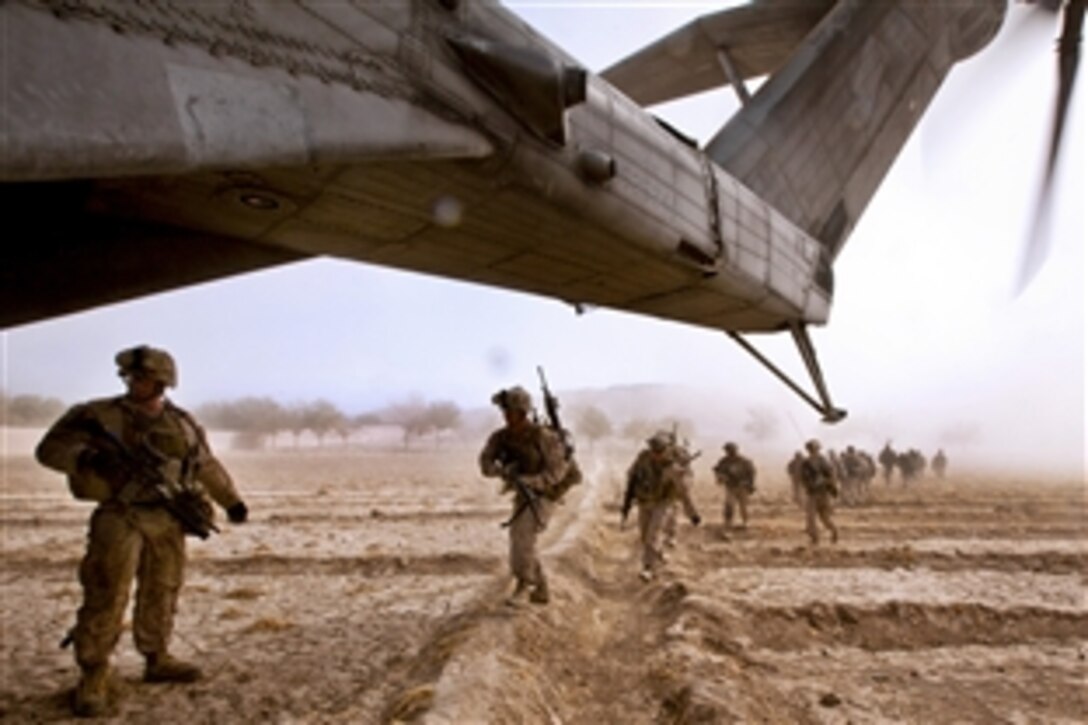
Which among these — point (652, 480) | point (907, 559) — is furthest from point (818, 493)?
point (652, 480)

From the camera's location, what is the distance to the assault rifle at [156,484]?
10.4ft

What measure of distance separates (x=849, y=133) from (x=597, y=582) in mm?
5538

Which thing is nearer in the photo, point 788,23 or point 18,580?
point 18,580

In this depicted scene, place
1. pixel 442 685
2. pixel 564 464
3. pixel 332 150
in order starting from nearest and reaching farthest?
pixel 332 150 < pixel 442 685 < pixel 564 464

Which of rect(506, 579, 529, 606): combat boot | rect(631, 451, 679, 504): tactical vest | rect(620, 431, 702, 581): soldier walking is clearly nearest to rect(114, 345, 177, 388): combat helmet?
rect(506, 579, 529, 606): combat boot

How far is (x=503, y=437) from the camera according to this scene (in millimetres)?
5695

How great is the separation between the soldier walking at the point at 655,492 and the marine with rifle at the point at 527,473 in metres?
2.14

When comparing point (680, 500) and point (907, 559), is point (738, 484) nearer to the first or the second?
point (907, 559)

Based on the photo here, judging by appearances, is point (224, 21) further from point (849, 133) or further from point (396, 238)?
point (849, 133)

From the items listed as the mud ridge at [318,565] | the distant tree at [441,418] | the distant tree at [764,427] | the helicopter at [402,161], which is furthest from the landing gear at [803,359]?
the distant tree at [764,427]

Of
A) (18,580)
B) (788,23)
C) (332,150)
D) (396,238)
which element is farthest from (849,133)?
(18,580)

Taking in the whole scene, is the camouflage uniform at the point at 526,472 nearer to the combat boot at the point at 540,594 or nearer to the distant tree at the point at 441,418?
the combat boot at the point at 540,594

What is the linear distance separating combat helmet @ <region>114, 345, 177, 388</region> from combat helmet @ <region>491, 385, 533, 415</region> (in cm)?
253

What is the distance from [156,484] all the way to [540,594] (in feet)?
10.2
